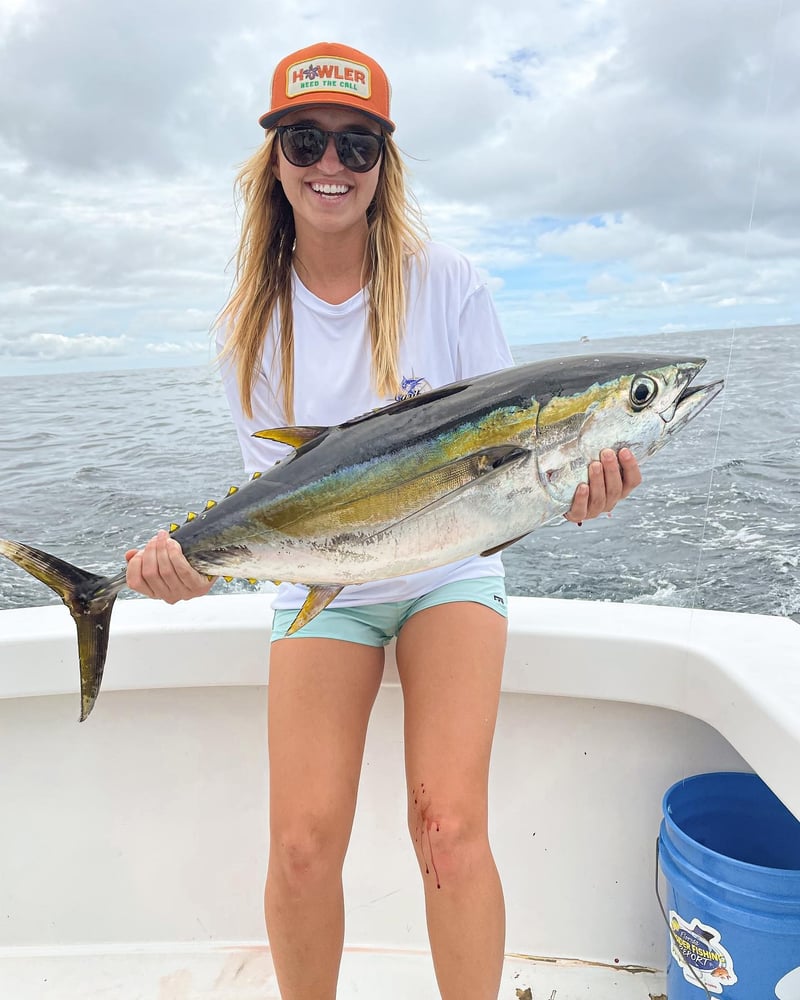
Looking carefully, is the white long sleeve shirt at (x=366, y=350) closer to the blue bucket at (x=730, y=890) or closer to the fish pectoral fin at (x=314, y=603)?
the fish pectoral fin at (x=314, y=603)

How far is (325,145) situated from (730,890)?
69.9 inches

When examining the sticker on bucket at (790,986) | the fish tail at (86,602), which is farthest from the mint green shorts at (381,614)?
the sticker on bucket at (790,986)

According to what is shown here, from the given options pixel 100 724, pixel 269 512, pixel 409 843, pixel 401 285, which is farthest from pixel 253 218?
pixel 409 843

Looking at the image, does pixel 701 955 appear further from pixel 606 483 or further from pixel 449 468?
pixel 449 468

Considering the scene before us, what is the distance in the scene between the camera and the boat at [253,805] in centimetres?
200

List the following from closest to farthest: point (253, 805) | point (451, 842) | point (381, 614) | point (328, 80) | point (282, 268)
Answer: point (451, 842) → point (328, 80) → point (381, 614) → point (282, 268) → point (253, 805)

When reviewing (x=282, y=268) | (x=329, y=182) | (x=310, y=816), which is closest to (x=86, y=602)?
(x=310, y=816)

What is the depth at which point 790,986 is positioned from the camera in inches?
62.1

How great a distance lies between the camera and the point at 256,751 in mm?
2168

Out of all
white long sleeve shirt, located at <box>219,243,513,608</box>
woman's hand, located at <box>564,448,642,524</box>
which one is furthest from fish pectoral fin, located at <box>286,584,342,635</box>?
woman's hand, located at <box>564,448,642,524</box>

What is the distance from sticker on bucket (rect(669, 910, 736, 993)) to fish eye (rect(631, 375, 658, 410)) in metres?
1.09

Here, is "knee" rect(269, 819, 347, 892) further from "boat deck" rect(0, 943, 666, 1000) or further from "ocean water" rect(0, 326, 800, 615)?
"ocean water" rect(0, 326, 800, 615)

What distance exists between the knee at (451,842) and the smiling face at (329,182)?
1323 mm

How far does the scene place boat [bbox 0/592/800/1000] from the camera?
2.00 m
